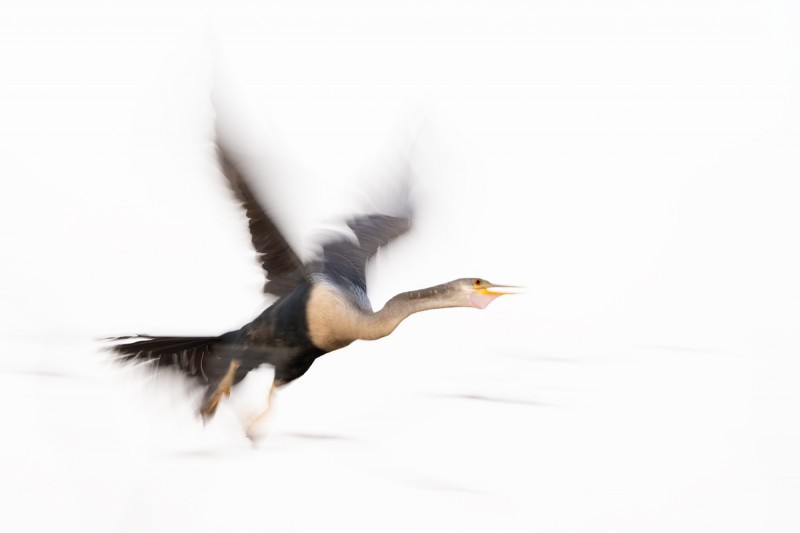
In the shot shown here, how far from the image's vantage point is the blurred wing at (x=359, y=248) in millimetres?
4898

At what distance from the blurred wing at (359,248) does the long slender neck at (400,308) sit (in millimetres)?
265

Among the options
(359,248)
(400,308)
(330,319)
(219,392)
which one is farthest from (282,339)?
(359,248)

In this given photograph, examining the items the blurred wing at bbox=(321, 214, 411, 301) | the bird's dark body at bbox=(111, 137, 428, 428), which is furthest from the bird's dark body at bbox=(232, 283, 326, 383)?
the blurred wing at bbox=(321, 214, 411, 301)

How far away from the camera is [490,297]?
15.1ft

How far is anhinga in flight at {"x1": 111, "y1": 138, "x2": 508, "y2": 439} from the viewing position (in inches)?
180

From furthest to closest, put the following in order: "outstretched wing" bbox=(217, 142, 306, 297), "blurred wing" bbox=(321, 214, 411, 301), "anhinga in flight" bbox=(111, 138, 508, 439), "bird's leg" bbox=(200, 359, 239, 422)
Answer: "blurred wing" bbox=(321, 214, 411, 301)
"bird's leg" bbox=(200, 359, 239, 422)
"anhinga in flight" bbox=(111, 138, 508, 439)
"outstretched wing" bbox=(217, 142, 306, 297)

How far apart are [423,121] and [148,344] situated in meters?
1.81

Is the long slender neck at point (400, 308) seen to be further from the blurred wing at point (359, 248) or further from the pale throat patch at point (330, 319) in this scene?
the blurred wing at point (359, 248)

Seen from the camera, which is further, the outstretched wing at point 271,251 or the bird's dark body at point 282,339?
the bird's dark body at point 282,339

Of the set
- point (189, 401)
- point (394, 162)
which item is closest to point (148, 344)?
point (189, 401)

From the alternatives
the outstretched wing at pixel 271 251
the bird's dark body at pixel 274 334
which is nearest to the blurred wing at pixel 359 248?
the bird's dark body at pixel 274 334

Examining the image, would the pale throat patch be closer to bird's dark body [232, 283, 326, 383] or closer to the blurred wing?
bird's dark body [232, 283, 326, 383]

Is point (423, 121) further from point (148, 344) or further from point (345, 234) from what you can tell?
point (148, 344)

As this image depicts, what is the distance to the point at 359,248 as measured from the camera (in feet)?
17.1
